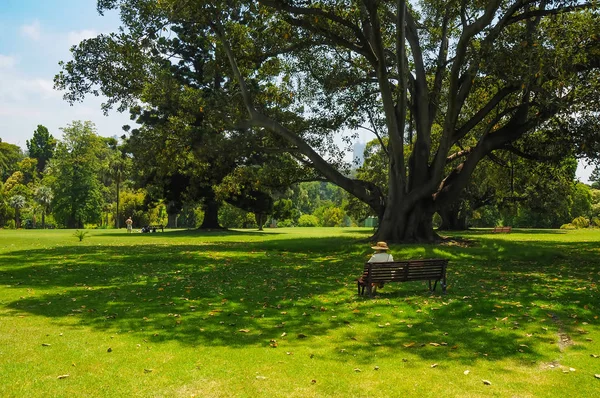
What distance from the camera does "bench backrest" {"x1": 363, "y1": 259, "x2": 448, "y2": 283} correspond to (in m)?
10.8

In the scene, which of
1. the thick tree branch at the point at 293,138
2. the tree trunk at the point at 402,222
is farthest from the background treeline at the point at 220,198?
the tree trunk at the point at 402,222

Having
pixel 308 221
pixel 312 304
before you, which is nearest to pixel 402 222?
pixel 312 304

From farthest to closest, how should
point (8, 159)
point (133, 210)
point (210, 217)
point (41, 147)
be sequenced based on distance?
1. point (41, 147)
2. point (8, 159)
3. point (133, 210)
4. point (210, 217)

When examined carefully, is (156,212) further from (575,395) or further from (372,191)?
(575,395)

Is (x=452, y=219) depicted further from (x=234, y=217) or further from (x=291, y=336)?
(x=291, y=336)

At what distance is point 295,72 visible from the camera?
29203mm

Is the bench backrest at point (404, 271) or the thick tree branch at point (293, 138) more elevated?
the thick tree branch at point (293, 138)

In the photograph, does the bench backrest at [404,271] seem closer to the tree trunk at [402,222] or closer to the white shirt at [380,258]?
the white shirt at [380,258]

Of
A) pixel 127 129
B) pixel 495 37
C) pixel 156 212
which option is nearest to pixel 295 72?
pixel 495 37

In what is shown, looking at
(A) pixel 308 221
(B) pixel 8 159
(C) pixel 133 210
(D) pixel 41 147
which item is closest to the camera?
(C) pixel 133 210

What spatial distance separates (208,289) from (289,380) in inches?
279

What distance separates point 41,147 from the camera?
5098 inches

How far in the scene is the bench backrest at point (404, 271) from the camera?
10844mm

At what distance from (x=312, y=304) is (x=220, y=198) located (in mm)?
36952
